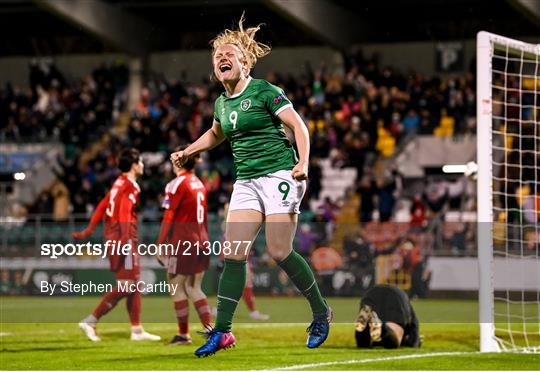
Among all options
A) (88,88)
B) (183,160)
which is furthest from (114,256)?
(88,88)

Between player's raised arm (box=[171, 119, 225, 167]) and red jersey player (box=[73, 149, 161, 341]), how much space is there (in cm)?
439

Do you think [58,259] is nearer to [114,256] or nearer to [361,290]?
[361,290]

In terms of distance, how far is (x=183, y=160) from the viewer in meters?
8.18

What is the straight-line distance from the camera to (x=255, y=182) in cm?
792

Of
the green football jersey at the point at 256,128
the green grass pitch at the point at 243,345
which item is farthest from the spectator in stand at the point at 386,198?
the green football jersey at the point at 256,128

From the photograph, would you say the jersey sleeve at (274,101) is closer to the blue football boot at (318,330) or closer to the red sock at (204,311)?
the blue football boot at (318,330)

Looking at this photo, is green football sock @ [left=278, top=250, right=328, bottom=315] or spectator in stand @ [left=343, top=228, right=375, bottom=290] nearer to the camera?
green football sock @ [left=278, top=250, right=328, bottom=315]

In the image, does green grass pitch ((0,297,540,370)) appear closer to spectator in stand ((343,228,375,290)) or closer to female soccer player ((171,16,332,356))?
spectator in stand ((343,228,375,290))

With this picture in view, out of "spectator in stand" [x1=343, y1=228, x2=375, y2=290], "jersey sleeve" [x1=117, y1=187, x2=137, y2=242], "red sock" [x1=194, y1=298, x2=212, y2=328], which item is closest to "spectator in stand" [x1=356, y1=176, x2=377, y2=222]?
"spectator in stand" [x1=343, y1=228, x2=375, y2=290]

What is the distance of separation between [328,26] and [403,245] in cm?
1267

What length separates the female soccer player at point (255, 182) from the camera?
7.84 m

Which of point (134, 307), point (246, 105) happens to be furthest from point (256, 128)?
point (134, 307)

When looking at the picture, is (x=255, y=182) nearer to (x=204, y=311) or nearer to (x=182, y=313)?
(x=204, y=311)

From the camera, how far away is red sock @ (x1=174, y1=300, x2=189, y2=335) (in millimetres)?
12195
